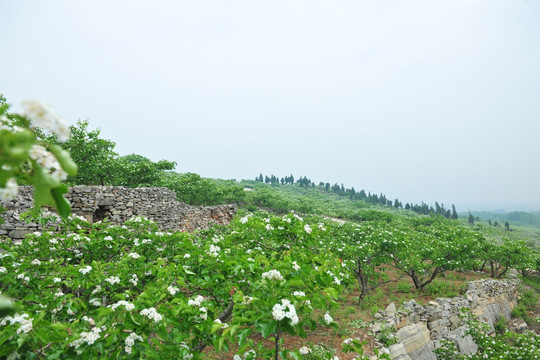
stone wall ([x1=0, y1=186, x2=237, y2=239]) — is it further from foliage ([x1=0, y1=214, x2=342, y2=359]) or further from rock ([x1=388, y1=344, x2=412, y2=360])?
rock ([x1=388, y1=344, x2=412, y2=360])

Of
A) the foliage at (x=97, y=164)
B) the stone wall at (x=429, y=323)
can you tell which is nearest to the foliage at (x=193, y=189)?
the foliage at (x=97, y=164)

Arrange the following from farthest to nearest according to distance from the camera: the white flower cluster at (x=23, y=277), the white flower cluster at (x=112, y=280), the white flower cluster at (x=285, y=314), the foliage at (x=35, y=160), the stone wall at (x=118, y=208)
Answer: the stone wall at (x=118, y=208), the white flower cluster at (x=23, y=277), the white flower cluster at (x=112, y=280), the white flower cluster at (x=285, y=314), the foliage at (x=35, y=160)

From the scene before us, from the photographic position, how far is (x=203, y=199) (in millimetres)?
28609

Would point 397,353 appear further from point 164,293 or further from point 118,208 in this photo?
point 118,208

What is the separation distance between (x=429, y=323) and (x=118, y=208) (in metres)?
13.7

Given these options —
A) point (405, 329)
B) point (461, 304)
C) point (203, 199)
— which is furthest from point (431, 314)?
point (203, 199)

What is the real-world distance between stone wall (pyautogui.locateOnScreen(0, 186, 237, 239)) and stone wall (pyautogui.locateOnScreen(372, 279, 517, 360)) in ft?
34.6

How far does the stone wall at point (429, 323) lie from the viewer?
8.21 metres

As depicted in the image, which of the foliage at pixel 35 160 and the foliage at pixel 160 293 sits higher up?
the foliage at pixel 35 160

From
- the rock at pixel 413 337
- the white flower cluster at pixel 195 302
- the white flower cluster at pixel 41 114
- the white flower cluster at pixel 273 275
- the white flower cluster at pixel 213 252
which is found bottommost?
the rock at pixel 413 337

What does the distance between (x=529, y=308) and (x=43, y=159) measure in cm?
2264

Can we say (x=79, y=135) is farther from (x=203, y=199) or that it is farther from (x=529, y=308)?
(x=529, y=308)

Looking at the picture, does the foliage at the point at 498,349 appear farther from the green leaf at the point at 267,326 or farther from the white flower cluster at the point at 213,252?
the green leaf at the point at 267,326

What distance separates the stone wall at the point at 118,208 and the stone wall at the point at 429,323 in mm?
10537
